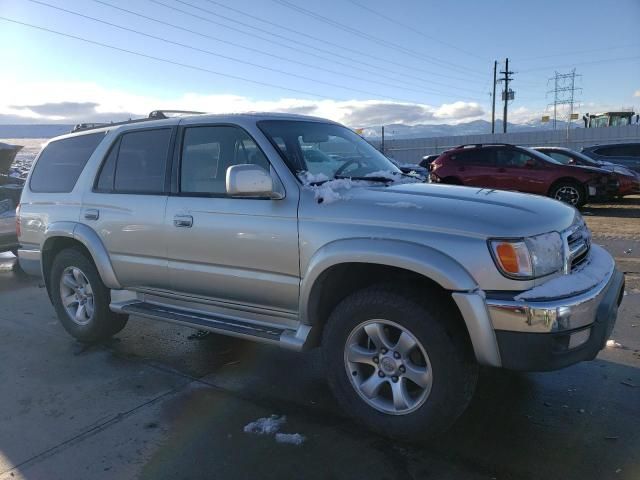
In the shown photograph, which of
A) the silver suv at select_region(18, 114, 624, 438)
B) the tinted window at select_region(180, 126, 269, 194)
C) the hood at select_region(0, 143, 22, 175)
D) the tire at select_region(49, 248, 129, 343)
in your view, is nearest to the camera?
the silver suv at select_region(18, 114, 624, 438)

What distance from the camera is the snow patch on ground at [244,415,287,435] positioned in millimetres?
3152

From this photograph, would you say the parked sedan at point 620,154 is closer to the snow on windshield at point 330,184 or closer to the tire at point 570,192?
the tire at point 570,192

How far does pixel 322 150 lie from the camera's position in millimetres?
3771

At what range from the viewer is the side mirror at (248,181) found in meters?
3.12

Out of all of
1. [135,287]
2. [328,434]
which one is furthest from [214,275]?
[328,434]

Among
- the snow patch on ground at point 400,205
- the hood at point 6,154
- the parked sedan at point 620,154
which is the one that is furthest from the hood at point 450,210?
the parked sedan at point 620,154

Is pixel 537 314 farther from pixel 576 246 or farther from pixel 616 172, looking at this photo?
pixel 616 172

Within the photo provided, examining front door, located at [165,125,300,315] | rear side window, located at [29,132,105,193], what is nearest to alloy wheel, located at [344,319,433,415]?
front door, located at [165,125,300,315]

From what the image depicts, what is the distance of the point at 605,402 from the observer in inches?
132

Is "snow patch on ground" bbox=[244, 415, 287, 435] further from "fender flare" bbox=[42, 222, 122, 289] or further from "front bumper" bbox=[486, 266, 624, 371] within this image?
"fender flare" bbox=[42, 222, 122, 289]

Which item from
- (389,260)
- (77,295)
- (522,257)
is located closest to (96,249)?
(77,295)

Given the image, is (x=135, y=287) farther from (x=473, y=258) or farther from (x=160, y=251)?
(x=473, y=258)

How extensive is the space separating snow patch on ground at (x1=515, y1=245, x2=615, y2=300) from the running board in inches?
55.3

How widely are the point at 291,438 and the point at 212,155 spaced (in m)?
2.04
